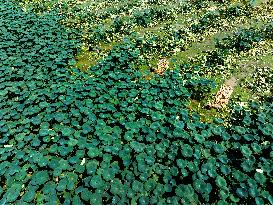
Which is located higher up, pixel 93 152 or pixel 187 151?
pixel 187 151

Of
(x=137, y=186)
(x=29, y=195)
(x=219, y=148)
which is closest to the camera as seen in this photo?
A: (x=29, y=195)

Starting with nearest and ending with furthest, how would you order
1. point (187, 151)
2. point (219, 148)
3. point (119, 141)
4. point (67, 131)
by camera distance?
point (187, 151) → point (219, 148) → point (119, 141) → point (67, 131)

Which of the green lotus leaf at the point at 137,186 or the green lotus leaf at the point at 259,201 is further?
the green lotus leaf at the point at 137,186

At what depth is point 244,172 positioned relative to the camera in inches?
249

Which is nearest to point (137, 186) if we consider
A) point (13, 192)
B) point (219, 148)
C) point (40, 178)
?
point (40, 178)

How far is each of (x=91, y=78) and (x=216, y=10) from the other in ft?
24.5

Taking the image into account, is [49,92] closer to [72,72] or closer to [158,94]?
[72,72]

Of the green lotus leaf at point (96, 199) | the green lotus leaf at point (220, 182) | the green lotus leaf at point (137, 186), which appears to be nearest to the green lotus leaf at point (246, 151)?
the green lotus leaf at point (220, 182)

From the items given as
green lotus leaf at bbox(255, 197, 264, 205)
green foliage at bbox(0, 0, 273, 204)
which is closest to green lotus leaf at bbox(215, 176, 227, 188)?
green foliage at bbox(0, 0, 273, 204)

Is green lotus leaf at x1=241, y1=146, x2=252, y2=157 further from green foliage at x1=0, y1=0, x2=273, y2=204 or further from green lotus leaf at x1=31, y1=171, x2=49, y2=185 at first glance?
green lotus leaf at x1=31, y1=171, x2=49, y2=185

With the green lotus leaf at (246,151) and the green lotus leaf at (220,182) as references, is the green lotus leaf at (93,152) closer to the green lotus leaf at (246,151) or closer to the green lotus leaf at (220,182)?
the green lotus leaf at (220,182)

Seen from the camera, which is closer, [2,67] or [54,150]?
[54,150]

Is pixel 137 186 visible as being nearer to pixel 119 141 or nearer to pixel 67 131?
pixel 119 141

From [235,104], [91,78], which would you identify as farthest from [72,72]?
[235,104]
